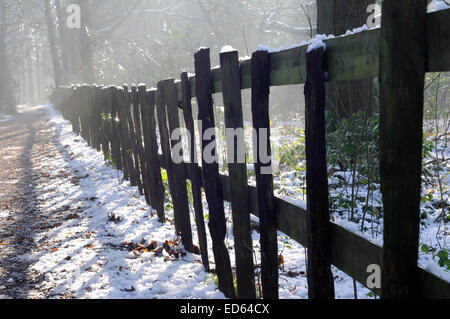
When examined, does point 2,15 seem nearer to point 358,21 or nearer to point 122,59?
point 122,59

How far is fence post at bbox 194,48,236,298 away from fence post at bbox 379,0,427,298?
184cm

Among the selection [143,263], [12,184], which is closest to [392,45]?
[143,263]

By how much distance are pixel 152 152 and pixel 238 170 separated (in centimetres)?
244

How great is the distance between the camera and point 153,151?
5.04 metres

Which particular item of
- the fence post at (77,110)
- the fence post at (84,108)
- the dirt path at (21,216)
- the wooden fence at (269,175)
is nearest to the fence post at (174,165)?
the wooden fence at (269,175)

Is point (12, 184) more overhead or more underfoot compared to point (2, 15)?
more underfoot

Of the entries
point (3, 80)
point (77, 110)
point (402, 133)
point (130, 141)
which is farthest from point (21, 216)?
point (3, 80)

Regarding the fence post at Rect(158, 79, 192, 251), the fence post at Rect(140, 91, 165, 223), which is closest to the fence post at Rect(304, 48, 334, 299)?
the fence post at Rect(158, 79, 192, 251)

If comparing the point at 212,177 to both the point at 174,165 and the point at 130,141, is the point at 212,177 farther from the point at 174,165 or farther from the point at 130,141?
the point at 130,141

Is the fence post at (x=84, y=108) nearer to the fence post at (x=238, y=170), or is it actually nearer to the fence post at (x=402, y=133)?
the fence post at (x=238, y=170)

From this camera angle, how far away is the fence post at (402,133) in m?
1.34

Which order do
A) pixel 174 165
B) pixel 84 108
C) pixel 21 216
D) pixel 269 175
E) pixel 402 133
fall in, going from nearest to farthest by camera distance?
pixel 402 133 < pixel 269 175 < pixel 174 165 < pixel 21 216 < pixel 84 108

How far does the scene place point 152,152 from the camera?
5.05 m

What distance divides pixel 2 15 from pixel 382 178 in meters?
34.3
